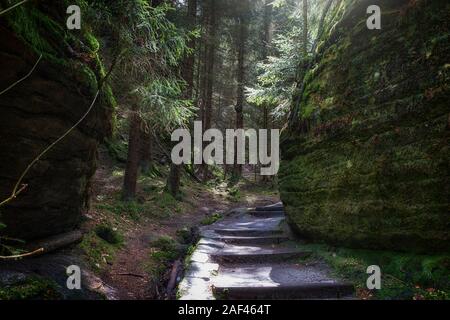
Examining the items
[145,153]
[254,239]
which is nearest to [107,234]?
[254,239]

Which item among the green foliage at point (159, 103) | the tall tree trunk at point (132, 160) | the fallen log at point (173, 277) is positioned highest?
the green foliage at point (159, 103)

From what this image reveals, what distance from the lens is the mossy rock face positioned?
570cm

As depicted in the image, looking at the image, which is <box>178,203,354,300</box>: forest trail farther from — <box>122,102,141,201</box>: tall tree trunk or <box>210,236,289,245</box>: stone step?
<box>122,102,141,201</box>: tall tree trunk

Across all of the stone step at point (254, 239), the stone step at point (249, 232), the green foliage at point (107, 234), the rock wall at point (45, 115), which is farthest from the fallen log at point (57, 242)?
the stone step at point (249, 232)

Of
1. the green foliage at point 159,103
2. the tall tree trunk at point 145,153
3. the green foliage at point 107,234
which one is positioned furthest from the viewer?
the tall tree trunk at point 145,153

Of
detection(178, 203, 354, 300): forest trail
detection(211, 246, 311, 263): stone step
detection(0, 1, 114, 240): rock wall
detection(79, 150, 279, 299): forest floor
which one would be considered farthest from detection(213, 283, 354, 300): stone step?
detection(0, 1, 114, 240): rock wall

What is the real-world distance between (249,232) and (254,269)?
314 centimetres

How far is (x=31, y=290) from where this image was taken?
4.94 metres

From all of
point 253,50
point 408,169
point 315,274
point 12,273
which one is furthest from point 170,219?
point 253,50

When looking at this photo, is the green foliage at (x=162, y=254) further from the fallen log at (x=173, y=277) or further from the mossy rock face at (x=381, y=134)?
the mossy rock face at (x=381, y=134)

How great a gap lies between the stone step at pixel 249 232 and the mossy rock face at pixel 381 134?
1.80 m

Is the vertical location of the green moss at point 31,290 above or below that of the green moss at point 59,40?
below

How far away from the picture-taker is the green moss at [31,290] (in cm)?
473

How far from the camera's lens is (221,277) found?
7.13 meters
